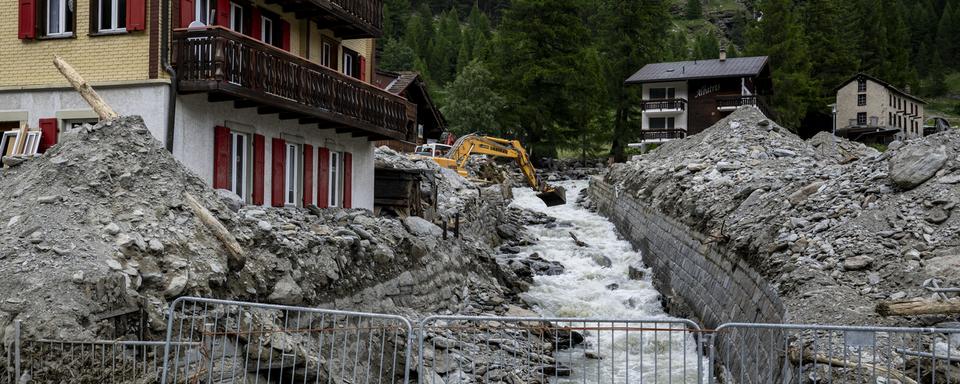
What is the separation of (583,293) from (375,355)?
10.8 m

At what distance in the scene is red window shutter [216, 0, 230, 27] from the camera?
20.0 meters

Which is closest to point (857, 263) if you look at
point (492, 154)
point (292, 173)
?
point (292, 173)

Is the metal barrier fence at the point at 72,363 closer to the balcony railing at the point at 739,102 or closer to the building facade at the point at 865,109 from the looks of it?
the balcony railing at the point at 739,102

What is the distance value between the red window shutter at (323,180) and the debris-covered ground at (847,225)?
9268mm

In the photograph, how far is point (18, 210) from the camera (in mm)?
12492

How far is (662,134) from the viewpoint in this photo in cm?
6638

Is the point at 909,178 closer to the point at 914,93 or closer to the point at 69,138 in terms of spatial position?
the point at 69,138

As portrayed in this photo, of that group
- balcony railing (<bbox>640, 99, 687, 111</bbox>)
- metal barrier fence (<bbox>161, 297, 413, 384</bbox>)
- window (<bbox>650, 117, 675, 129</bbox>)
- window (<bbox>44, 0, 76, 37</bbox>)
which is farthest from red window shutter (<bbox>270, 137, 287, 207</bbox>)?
window (<bbox>650, 117, 675, 129</bbox>)

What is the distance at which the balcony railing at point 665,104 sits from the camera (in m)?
66.9

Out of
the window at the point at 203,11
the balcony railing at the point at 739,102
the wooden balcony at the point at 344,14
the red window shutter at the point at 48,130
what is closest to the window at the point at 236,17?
the window at the point at 203,11

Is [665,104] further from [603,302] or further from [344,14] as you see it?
[344,14]

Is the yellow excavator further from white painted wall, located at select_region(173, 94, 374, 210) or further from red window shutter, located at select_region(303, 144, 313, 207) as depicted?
red window shutter, located at select_region(303, 144, 313, 207)

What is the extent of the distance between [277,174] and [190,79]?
4.02 meters

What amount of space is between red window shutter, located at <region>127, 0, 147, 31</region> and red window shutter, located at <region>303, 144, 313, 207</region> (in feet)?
19.2
